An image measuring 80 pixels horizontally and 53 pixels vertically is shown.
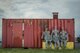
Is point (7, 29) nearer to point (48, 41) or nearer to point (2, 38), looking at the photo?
point (2, 38)

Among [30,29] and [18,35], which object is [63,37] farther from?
[18,35]

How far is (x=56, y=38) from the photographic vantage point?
103 ft

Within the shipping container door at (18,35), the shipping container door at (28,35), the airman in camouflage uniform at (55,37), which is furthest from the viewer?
the shipping container door at (18,35)

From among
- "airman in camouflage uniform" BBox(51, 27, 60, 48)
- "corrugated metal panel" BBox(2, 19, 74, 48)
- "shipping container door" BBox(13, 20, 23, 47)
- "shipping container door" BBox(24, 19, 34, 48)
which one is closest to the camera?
"airman in camouflage uniform" BBox(51, 27, 60, 48)

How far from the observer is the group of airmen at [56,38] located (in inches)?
1238

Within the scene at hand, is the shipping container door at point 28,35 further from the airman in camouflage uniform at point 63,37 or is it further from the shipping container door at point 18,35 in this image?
the airman in camouflage uniform at point 63,37

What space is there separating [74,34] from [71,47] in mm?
1403

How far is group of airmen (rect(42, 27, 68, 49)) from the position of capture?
31438 millimetres

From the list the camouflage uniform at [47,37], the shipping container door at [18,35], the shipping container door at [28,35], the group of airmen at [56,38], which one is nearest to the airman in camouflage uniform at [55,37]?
the group of airmen at [56,38]

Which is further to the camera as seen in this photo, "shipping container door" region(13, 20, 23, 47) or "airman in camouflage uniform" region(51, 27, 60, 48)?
"shipping container door" region(13, 20, 23, 47)

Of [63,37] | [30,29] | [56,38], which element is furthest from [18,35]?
[63,37]

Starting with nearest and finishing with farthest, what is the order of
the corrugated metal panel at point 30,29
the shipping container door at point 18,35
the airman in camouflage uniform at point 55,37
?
the airman in camouflage uniform at point 55,37, the corrugated metal panel at point 30,29, the shipping container door at point 18,35

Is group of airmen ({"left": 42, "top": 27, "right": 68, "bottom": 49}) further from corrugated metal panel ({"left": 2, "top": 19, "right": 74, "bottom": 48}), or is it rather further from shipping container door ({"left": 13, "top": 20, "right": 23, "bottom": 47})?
shipping container door ({"left": 13, "top": 20, "right": 23, "bottom": 47})

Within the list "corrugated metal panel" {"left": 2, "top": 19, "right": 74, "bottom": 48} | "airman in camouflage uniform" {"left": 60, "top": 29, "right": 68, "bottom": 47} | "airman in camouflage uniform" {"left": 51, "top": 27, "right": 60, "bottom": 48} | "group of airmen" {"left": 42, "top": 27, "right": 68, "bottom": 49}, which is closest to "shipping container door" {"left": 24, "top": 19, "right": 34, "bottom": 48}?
"corrugated metal panel" {"left": 2, "top": 19, "right": 74, "bottom": 48}
